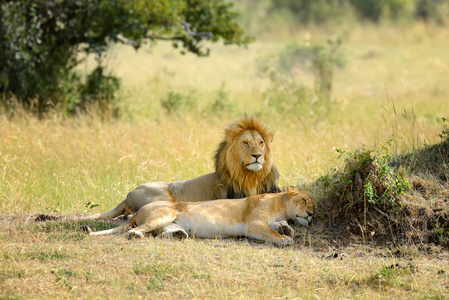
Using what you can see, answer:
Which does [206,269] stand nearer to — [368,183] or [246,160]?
[246,160]

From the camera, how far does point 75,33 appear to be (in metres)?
11.9

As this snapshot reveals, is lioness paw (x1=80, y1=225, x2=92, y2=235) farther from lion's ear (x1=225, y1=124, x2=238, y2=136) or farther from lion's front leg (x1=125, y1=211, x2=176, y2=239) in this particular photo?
lion's ear (x1=225, y1=124, x2=238, y2=136)

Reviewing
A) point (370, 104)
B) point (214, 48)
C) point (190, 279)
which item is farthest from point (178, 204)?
point (214, 48)

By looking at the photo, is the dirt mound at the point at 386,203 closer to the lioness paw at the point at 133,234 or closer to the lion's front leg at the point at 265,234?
the lion's front leg at the point at 265,234

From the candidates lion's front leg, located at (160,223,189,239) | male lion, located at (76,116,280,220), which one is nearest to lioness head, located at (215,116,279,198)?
male lion, located at (76,116,280,220)

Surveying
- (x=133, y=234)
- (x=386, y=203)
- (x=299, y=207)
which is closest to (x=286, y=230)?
(x=299, y=207)

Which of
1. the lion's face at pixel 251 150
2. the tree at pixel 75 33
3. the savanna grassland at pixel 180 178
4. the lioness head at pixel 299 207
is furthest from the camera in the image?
the tree at pixel 75 33

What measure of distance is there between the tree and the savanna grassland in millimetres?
717

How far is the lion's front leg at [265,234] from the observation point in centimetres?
564

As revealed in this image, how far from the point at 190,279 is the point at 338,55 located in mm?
16551

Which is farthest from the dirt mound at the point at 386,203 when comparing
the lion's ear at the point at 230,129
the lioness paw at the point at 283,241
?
the lion's ear at the point at 230,129

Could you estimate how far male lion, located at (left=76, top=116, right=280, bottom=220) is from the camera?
249 inches

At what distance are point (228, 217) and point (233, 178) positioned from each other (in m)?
0.62

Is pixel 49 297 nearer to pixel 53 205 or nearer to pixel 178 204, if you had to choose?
pixel 178 204
